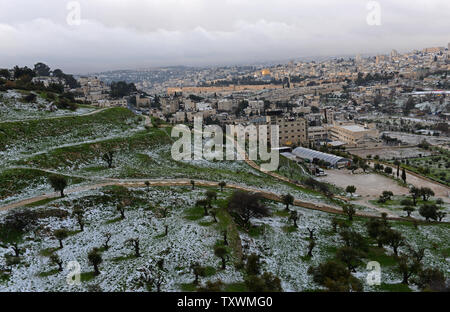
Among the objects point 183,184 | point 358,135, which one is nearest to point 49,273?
point 183,184

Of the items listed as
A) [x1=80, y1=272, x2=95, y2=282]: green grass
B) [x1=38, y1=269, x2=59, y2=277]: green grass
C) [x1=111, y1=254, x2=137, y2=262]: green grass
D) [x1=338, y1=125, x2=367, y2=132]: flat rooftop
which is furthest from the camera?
[x1=338, y1=125, x2=367, y2=132]: flat rooftop

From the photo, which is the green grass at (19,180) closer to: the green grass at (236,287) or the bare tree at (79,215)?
the bare tree at (79,215)

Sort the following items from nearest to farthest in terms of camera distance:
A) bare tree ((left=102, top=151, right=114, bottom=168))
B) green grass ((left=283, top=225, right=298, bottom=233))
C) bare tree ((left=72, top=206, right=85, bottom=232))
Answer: bare tree ((left=72, top=206, right=85, bottom=232)) < green grass ((left=283, top=225, right=298, bottom=233)) < bare tree ((left=102, top=151, right=114, bottom=168))

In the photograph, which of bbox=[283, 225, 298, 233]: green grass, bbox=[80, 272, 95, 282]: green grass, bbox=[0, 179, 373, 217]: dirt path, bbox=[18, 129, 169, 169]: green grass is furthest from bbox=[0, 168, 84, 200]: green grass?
bbox=[283, 225, 298, 233]: green grass

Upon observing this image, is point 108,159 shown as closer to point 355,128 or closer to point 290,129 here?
point 290,129

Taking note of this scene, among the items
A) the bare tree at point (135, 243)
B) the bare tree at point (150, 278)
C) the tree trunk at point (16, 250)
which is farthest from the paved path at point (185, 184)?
the bare tree at point (150, 278)

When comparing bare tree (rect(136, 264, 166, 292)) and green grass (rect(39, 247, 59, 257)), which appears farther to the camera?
green grass (rect(39, 247, 59, 257))

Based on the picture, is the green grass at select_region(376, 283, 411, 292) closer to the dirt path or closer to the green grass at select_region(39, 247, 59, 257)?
the dirt path

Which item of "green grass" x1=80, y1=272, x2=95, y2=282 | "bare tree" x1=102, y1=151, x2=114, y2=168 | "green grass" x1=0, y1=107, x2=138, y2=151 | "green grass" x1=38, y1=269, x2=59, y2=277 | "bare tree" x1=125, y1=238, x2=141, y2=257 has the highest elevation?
"green grass" x1=0, y1=107, x2=138, y2=151

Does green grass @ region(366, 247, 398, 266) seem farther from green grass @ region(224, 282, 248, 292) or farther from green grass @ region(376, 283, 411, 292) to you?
green grass @ region(224, 282, 248, 292)

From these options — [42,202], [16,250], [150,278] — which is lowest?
[150,278]

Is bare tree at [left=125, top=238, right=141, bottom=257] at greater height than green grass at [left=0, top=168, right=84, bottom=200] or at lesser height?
lesser
